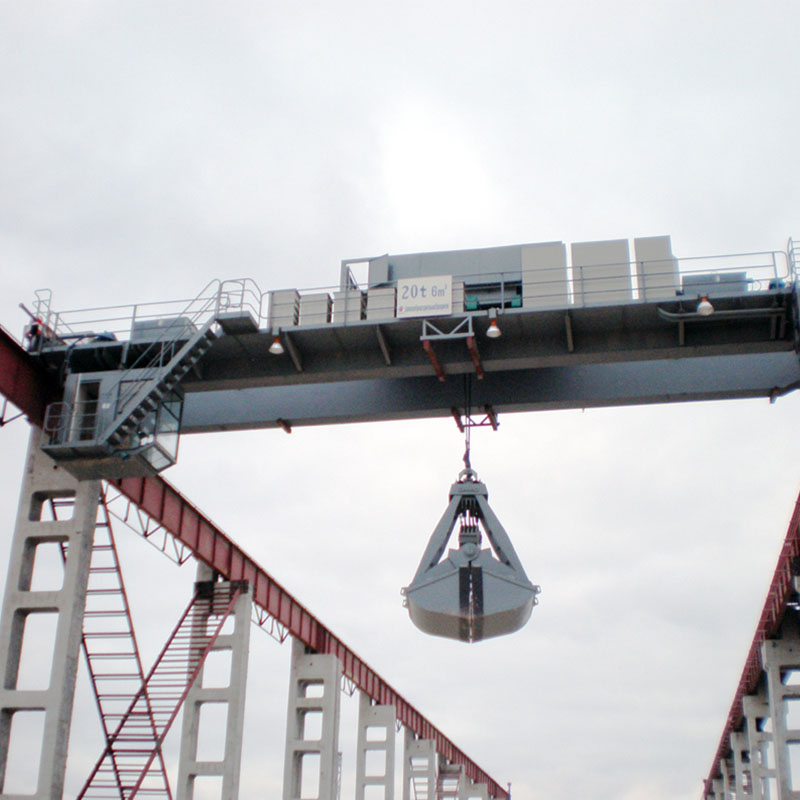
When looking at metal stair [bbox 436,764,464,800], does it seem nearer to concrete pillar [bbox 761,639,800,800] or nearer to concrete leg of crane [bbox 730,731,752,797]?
concrete leg of crane [bbox 730,731,752,797]

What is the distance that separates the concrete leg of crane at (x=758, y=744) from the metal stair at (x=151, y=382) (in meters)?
30.0

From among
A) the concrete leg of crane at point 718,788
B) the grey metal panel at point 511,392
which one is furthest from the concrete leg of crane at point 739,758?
the grey metal panel at point 511,392

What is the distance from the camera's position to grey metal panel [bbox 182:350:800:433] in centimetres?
2473

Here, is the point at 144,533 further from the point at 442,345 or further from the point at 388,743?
the point at 388,743

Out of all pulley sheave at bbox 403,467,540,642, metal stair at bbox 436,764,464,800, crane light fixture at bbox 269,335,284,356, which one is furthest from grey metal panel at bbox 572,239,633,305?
metal stair at bbox 436,764,464,800

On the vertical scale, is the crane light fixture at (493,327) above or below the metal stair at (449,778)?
above

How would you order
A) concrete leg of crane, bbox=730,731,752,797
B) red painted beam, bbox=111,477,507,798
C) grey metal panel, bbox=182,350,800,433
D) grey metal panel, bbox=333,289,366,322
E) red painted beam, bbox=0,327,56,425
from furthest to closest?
1. concrete leg of crane, bbox=730,731,752,797
2. red painted beam, bbox=111,477,507,798
3. grey metal panel, bbox=182,350,800,433
4. grey metal panel, bbox=333,289,366,322
5. red painted beam, bbox=0,327,56,425

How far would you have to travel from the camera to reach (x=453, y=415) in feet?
84.0

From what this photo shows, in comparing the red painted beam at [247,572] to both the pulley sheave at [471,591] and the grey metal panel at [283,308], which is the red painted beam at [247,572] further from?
the pulley sheave at [471,591]

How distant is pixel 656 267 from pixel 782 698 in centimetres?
1828

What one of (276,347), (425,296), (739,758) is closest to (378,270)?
(425,296)

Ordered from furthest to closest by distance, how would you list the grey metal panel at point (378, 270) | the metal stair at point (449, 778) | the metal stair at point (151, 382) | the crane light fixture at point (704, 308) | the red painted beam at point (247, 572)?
the metal stair at point (449, 778) < the red painted beam at point (247, 572) < the grey metal panel at point (378, 270) < the metal stair at point (151, 382) < the crane light fixture at point (704, 308)

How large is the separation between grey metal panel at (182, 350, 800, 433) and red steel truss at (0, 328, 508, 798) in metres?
2.51

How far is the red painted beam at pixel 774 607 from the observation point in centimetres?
3100
